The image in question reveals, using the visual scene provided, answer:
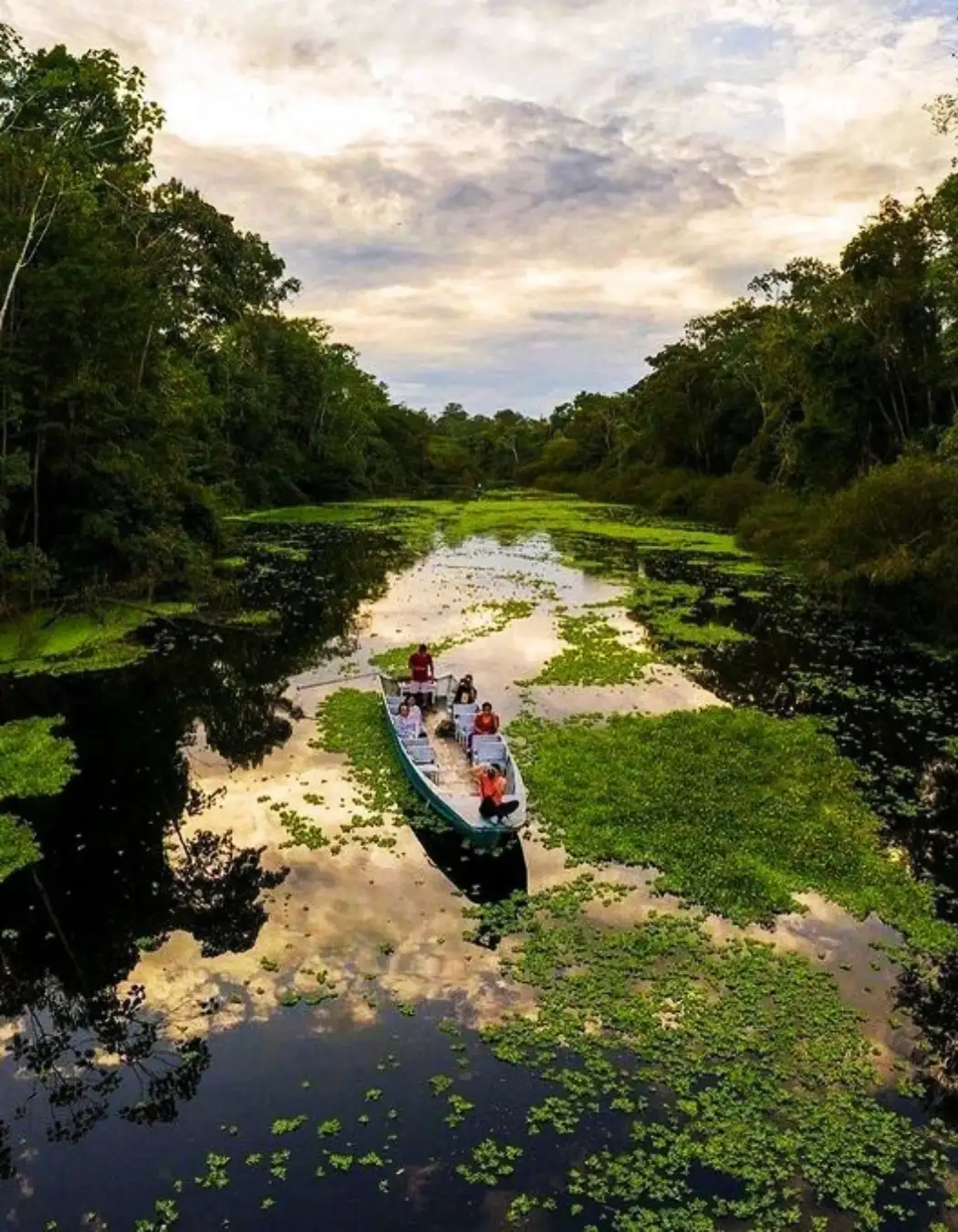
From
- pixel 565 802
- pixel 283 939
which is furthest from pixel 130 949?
pixel 565 802

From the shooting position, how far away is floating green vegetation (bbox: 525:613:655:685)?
2798 cm

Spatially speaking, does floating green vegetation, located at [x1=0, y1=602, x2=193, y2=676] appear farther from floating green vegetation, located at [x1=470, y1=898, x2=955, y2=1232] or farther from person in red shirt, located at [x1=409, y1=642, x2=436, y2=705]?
floating green vegetation, located at [x1=470, y1=898, x2=955, y2=1232]

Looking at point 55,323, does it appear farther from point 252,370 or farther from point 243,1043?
point 252,370

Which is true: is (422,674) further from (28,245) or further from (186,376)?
(186,376)

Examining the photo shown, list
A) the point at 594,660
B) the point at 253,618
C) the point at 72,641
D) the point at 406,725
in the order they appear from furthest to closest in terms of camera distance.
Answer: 1. the point at 253,618
2. the point at 72,641
3. the point at 594,660
4. the point at 406,725

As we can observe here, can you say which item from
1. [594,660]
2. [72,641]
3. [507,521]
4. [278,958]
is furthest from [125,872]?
[507,521]

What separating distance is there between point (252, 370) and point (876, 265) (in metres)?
54.3

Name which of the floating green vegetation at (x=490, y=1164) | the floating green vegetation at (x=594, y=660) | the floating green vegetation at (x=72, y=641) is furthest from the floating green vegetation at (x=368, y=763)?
the floating green vegetation at (x=72, y=641)

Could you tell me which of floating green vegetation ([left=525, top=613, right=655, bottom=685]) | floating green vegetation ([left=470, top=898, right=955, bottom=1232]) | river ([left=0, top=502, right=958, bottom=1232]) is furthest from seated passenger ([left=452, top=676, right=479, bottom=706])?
floating green vegetation ([left=470, top=898, right=955, bottom=1232])

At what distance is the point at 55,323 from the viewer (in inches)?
1241

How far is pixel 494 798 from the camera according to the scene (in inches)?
643

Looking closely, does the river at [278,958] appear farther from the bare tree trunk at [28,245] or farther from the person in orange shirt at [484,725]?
the bare tree trunk at [28,245]

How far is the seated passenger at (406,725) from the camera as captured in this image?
2079 centimetres

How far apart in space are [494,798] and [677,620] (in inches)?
874
